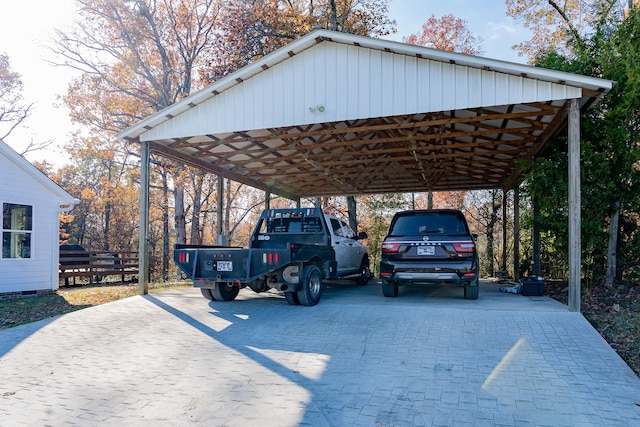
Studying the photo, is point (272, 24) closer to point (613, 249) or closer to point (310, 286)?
point (310, 286)

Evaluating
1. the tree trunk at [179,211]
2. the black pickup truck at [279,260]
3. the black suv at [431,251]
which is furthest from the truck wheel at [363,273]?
the tree trunk at [179,211]

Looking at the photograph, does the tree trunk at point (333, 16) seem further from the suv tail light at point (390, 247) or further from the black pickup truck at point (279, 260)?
the suv tail light at point (390, 247)

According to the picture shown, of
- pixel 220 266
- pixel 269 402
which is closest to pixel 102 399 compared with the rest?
pixel 269 402

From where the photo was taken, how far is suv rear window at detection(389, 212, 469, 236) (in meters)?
8.33

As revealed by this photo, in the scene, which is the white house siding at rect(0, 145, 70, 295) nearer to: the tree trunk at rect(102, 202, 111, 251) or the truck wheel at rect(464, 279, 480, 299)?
the truck wheel at rect(464, 279, 480, 299)

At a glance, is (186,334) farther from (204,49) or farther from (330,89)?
(204,49)

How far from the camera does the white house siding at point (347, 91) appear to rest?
318 inches

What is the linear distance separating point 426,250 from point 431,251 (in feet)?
0.31

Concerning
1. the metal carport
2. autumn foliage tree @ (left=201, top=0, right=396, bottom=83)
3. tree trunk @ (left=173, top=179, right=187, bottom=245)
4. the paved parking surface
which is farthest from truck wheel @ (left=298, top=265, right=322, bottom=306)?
autumn foliage tree @ (left=201, top=0, right=396, bottom=83)

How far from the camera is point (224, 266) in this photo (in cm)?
798

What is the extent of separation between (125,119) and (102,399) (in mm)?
20706

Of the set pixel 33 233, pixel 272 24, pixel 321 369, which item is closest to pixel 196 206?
pixel 272 24

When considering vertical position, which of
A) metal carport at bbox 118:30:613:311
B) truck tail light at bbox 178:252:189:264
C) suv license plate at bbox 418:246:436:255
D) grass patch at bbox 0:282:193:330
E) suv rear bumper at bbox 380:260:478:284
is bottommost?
grass patch at bbox 0:282:193:330

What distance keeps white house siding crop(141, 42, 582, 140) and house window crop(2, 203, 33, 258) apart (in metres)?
4.77
